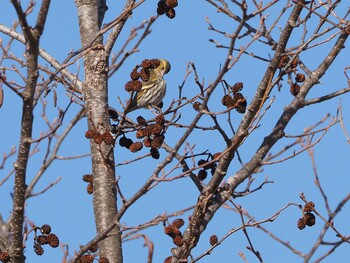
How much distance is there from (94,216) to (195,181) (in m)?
0.75

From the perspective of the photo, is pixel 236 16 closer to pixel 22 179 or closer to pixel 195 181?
pixel 195 181

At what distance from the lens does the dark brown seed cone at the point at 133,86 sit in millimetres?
4648

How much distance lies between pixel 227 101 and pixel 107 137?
0.89 m

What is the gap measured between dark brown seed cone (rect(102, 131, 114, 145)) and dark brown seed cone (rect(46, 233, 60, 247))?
87cm

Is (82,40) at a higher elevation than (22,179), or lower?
Answer: higher

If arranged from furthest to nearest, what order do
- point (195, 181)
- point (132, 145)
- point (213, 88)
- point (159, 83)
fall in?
point (159, 83) < point (195, 181) < point (132, 145) < point (213, 88)

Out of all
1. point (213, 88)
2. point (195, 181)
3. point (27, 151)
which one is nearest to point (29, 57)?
point (27, 151)

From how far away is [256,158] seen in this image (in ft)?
16.5

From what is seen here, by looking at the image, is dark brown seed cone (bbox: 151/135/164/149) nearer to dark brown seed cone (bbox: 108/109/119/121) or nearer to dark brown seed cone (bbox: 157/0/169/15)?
dark brown seed cone (bbox: 157/0/169/15)

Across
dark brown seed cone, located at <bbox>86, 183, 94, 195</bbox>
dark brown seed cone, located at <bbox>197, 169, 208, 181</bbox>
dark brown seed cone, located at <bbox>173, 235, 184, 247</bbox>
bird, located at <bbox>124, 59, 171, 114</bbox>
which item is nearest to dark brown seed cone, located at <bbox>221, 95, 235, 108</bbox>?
dark brown seed cone, located at <bbox>197, 169, 208, 181</bbox>

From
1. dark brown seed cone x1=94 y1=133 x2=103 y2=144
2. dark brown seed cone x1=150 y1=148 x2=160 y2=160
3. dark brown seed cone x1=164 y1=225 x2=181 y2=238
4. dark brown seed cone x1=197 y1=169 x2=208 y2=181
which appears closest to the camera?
dark brown seed cone x1=164 y1=225 x2=181 y2=238

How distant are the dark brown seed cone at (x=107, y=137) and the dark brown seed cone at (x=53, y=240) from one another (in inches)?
34.3

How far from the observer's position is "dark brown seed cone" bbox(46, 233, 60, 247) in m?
4.29

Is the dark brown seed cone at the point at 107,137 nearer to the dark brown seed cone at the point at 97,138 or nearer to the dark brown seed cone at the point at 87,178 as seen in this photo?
the dark brown seed cone at the point at 97,138
